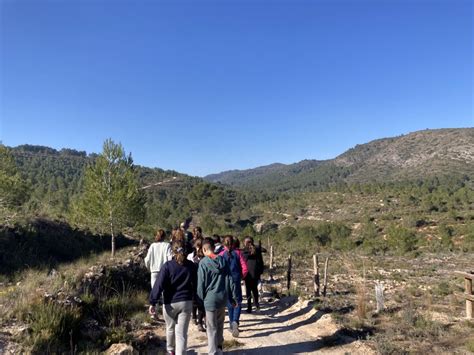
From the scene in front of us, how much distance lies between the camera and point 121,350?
17.8ft

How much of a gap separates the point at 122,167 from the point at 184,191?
6674 cm

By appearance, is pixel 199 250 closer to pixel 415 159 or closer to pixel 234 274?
pixel 234 274

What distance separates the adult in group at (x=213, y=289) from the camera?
5332 millimetres

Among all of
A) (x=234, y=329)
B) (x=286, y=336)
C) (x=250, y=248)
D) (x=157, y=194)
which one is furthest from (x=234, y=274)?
(x=157, y=194)

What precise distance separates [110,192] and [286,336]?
667 inches

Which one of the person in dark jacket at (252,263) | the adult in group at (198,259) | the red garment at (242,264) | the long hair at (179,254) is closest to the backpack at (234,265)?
the red garment at (242,264)

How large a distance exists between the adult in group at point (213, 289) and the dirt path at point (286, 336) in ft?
3.23

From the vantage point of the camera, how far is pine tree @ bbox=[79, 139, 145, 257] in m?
21.4

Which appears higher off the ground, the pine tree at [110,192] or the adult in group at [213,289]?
the pine tree at [110,192]

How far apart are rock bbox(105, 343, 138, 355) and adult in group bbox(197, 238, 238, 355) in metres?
1.26

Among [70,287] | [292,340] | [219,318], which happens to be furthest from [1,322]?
[292,340]

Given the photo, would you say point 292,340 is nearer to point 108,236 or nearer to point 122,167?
point 122,167

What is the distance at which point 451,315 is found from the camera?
9312 millimetres

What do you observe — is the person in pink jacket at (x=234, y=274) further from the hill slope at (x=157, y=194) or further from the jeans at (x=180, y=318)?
the hill slope at (x=157, y=194)
